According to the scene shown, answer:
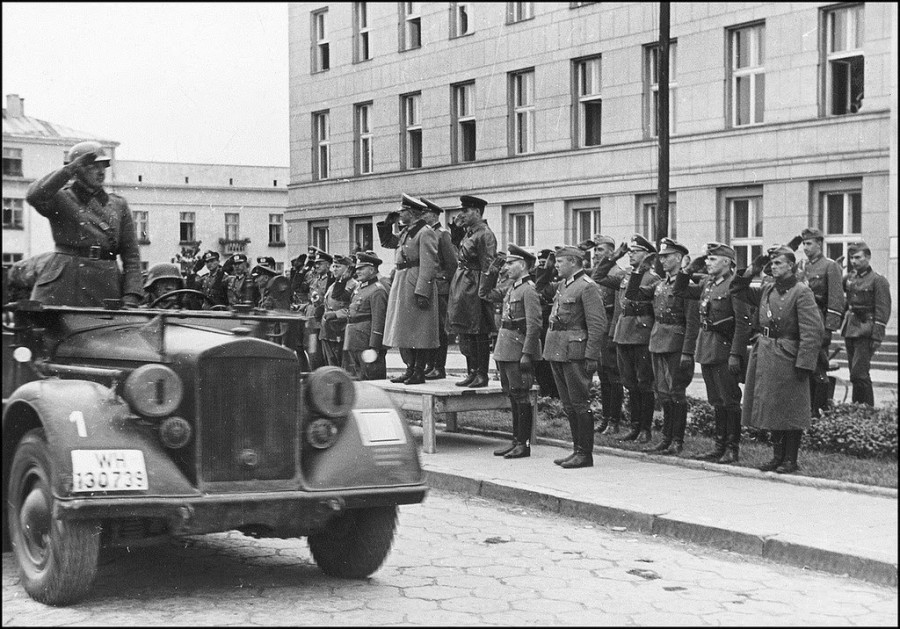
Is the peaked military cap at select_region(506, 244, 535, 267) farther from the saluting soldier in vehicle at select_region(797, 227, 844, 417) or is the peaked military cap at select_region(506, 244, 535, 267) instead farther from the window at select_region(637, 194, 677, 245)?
the window at select_region(637, 194, 677, 245)

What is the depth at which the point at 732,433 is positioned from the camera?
32.5ft

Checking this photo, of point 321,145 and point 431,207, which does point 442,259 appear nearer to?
point 431,207

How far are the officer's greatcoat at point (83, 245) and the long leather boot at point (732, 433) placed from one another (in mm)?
5161

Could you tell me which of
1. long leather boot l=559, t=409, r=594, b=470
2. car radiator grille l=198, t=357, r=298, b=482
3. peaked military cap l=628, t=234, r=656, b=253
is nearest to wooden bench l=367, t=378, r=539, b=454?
long leather boot l=559, t=409, r=594, b=470

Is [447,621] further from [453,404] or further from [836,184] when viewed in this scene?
[836,184]

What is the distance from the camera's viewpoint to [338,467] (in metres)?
6.01

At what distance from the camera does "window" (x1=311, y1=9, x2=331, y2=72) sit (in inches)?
439

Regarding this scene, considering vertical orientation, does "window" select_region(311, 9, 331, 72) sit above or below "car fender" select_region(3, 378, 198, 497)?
above

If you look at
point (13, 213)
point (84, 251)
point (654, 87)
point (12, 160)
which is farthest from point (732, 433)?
point (12, 160)

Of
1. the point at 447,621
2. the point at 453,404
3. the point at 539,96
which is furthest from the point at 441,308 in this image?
the point at 447,621

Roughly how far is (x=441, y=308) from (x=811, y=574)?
20.9 feet

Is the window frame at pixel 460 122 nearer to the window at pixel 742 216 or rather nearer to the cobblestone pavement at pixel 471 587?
the window at pixel 742 216

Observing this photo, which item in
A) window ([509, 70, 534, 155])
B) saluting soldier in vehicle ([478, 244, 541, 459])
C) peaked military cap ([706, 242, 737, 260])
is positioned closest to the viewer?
peaked military cap ([706, 242, 737, 260])

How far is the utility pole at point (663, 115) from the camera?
12.2 m
